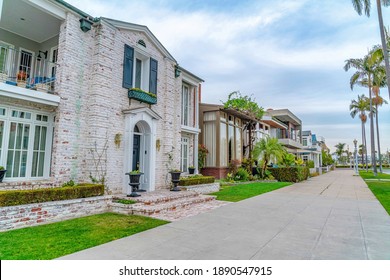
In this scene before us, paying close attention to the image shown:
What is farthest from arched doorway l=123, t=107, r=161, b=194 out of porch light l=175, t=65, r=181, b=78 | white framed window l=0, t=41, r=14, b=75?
white framed window l=0, t=41, r=14, b=75

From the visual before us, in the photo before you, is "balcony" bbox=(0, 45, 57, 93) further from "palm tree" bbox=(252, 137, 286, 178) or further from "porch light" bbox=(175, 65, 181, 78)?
"palm tree" bbox=(252, 137, 286, 178)

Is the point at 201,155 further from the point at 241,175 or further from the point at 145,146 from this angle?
the point at 145,146

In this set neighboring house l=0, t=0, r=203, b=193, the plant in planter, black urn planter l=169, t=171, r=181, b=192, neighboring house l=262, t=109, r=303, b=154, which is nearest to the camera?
neighboring house l=0, t=0, r=203, b=193

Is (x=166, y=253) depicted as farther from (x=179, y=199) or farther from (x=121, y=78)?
(x=121, y=78)

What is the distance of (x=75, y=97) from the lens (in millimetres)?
8180

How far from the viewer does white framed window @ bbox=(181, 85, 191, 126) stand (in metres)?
14.6

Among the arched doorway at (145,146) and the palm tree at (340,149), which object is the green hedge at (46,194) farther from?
the palm tree at (340,149)

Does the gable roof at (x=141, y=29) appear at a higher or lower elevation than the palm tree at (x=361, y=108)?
lower

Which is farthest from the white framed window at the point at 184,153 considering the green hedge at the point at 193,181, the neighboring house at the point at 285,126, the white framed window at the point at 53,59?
the neighboring house at the point at 285,126

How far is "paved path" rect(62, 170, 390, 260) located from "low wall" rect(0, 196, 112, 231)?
2647 mm

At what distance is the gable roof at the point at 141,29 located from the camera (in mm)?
9274

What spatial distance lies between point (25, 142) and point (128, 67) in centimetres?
471

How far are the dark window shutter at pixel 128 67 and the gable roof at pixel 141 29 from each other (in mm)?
826

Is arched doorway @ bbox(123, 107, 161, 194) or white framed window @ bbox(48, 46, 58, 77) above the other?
white framed window @ bbox(48, 46, 58, 77)
